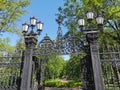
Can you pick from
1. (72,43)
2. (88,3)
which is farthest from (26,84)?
(88,3)

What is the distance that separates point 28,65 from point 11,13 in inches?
381

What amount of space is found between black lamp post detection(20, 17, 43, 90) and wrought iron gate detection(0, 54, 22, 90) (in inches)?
24.9

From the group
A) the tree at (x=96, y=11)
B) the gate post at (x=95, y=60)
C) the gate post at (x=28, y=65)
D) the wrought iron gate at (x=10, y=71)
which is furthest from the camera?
the tree at (x=96, y=11)

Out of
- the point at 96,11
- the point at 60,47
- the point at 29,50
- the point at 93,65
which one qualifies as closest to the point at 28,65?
the point at 29,50

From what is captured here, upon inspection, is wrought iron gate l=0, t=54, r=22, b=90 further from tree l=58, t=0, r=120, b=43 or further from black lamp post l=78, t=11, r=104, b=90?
tree l=58, t=0, r=120, b=43

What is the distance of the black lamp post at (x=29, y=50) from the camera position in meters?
8.27

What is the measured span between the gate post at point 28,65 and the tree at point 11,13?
7.99 m

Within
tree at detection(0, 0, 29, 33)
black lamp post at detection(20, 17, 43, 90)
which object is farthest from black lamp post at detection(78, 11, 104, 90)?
tree at detection(0, 0, 29, 33)

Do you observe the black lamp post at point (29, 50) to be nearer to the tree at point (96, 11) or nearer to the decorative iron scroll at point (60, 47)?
the decorative iron scroll at point (60, 47)

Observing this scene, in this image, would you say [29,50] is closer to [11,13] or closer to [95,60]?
[95,60]

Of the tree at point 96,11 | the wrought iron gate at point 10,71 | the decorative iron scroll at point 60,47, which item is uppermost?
the tree at point 96,11

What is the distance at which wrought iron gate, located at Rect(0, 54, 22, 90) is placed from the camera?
883cm

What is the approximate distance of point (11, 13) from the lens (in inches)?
655

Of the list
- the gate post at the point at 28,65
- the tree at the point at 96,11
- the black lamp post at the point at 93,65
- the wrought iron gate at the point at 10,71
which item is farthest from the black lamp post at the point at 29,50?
the tree at the point at 96,11
